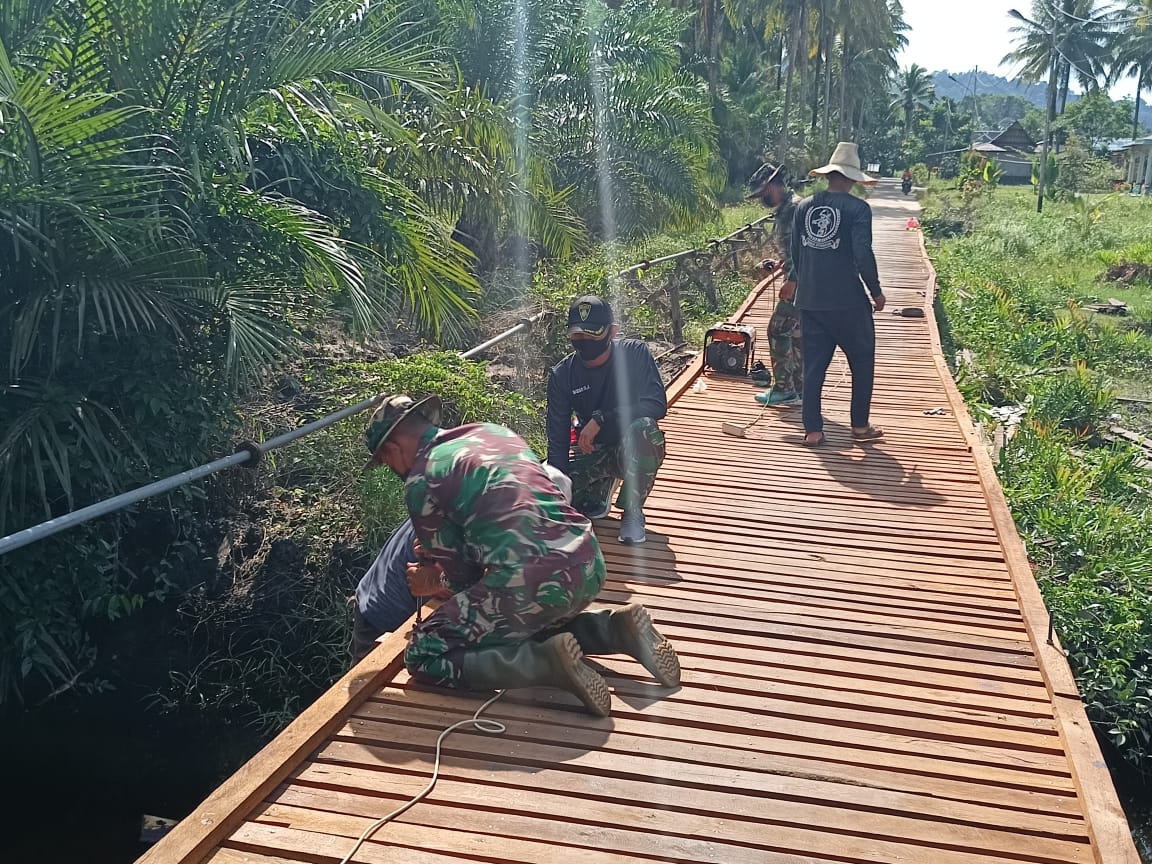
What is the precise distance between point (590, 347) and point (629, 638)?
5.73 ft

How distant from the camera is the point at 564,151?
45.9ft

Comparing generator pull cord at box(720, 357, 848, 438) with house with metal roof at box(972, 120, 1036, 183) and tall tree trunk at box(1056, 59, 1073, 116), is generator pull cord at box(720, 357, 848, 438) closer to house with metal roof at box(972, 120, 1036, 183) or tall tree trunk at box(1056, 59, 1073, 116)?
house with metal roof at box(972, 120, 1036, 183)

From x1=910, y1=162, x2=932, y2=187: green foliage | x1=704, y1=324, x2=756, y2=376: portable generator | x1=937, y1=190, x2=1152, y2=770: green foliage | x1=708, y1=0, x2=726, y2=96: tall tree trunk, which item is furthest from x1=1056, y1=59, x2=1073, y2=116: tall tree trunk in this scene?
x1=704, y1=324, x2=756, y2=376: portable generator

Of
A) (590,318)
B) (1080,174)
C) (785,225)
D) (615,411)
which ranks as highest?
(1080,174)

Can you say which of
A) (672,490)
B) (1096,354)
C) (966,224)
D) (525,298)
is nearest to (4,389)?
(672,490)

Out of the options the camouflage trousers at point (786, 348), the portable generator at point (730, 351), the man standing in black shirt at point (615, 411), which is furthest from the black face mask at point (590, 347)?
the portable generator at point (730, 351)

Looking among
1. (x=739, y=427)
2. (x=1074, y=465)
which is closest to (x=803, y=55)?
(x=1074, y=465)

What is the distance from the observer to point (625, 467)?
4949mm

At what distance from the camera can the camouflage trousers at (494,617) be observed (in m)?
3.23

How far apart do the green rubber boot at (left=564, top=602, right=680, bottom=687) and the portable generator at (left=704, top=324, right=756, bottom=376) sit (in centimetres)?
558

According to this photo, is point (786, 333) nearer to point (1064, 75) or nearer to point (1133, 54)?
point (1133, 54)

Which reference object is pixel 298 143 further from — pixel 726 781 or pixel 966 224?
pixel 966 224

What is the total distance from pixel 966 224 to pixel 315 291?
97.4 feet

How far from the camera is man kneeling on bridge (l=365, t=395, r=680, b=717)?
3217 mm
